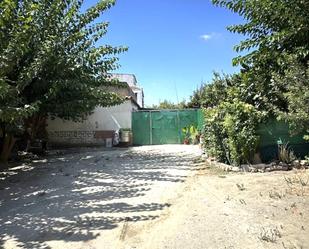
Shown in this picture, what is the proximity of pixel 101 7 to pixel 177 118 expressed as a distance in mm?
9270

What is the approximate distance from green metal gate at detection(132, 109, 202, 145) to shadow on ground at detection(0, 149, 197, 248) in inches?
349

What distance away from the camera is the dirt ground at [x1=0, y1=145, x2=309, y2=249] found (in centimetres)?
532

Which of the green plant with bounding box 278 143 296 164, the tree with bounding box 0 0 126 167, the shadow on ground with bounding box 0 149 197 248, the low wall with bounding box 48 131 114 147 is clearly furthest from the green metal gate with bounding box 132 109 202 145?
the green plant with bounding box 278 143 296 164

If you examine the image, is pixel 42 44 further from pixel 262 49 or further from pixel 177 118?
pixel 177 118

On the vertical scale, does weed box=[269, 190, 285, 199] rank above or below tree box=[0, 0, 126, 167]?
below

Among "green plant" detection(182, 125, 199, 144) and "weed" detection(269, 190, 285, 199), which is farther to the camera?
"green plant" detection(182, 125, 199, 144)

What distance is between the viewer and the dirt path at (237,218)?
16.6 feet

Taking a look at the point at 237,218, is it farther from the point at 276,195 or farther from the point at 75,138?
the point at 75,138

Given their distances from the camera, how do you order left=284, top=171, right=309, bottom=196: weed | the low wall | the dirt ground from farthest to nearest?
the low wall
left=284, top=171, right=309, bottom=196: weed
the dirt ground

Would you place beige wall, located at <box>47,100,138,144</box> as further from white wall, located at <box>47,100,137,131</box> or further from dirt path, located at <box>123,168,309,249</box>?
dirt path, located at <box>123,168,309,249</box>

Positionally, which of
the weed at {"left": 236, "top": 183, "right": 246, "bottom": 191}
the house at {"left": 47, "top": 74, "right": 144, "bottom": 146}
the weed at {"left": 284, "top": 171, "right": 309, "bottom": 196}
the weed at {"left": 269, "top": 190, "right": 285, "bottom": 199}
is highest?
the house at {"left": 47, "top": 74, "right": 144, "bottom": 146}

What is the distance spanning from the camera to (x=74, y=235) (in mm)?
5816

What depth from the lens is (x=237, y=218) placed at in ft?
19.5

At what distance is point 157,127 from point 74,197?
15.0 metres
